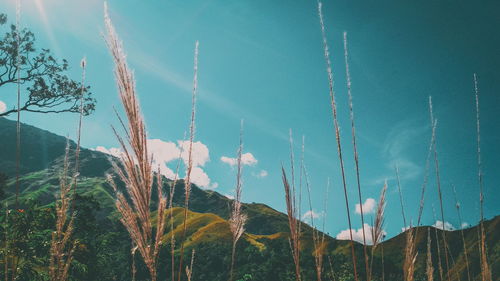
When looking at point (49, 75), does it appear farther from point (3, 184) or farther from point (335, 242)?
point (335, 242)

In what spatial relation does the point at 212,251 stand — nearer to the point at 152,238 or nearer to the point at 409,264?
the point at 152,238

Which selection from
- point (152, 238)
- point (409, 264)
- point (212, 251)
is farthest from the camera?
point (212, 251)

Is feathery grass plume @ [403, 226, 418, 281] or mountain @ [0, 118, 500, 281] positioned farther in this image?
mountain @ [0, 118, 500, 281]

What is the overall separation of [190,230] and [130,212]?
2760cm

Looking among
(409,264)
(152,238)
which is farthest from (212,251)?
(409,264)

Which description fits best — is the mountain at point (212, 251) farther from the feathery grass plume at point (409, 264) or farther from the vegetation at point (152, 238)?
the feathery grass plume at point (409, 264)

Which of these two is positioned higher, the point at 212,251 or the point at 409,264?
the point at 409,264

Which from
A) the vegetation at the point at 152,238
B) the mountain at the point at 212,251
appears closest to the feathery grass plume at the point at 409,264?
the vegetation at the point at 152,238

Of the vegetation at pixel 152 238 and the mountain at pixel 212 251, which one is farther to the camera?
the mountain at pixel 212 251

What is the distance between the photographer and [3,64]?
1200 cm

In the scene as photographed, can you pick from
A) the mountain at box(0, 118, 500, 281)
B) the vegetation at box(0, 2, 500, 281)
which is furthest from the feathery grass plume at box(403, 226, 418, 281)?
the mountain at box(0, 118, 500, 281)

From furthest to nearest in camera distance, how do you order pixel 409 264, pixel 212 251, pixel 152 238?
pixel 212 251 < pixel 152 238 < pixel 409 264

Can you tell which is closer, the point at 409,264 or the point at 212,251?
the point at 409,264

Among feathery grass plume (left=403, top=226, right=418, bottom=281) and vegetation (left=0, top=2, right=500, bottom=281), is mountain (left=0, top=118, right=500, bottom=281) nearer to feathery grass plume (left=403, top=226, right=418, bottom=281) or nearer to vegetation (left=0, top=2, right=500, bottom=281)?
vegetation (left=0, top=2, right=500, bottom=281)
